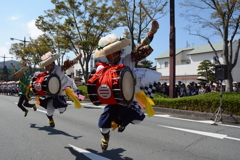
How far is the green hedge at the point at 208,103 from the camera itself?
7.78 meters

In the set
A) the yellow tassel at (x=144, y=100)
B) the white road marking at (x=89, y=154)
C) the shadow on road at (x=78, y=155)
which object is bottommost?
the shadow on road at (x=78, y=155)

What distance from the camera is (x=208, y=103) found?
27.7ft

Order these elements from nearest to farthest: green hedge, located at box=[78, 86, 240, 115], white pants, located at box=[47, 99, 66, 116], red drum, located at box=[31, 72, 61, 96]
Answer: red drum, located at box=[31, 72, 61, 96], white pants, located at box=[47, 99, 66, 116], green hedge, located at box=[78, 86, 240, 115]

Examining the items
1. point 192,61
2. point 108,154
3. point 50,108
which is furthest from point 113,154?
point 192,61

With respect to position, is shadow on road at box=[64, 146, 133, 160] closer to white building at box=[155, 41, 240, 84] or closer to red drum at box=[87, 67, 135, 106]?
red drum at box=[87, 67, 135, 106]

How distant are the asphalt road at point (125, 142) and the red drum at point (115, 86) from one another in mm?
1477

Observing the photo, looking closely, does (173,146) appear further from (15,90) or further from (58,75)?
(15,90)

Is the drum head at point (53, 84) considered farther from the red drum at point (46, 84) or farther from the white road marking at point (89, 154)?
the white road marking at point (89, 154)

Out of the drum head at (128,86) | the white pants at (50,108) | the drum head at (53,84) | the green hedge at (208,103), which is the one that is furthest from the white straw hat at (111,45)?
the green hedge at (208,103)

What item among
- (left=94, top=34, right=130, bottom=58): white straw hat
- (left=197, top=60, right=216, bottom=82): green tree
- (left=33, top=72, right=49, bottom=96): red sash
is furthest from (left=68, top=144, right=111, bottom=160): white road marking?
(left=197, top=60, right=216, bottom=82): green tree

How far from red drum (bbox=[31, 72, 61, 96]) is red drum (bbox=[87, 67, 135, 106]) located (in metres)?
2.11

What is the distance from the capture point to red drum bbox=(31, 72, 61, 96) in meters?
4.91

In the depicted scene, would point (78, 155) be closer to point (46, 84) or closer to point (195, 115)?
point (46, 84)

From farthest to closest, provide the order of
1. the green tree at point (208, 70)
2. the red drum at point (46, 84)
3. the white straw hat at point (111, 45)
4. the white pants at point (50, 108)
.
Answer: the green tree at point (208, 70) → the white pants at point (50, 108) → the red drum at point (46, 84) → the white straw hat at point (111, 45)
